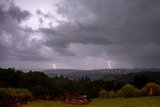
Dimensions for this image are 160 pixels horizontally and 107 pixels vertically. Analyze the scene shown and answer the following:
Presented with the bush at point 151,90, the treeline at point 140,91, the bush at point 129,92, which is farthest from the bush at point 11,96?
the bush at point 151,90

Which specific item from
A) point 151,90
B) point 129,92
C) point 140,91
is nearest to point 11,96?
point 129,92

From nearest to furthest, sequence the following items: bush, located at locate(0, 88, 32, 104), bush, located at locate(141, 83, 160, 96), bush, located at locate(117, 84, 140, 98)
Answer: bush, located at locate(0, 88, 32, 104), bush, located at locate(141, 83, 160, 96), bush, located at locate(117, 84, 140, 98)

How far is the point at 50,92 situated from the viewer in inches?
2534

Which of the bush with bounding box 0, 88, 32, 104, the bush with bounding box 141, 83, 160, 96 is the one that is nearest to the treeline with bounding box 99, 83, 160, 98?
the bush with bounding box 141, 83, 160, 96

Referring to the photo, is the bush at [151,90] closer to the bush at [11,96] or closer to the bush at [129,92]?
the bush at [129,92]

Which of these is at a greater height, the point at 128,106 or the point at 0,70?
the point at 0,70

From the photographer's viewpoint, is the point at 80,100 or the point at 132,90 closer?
the point at 80,100

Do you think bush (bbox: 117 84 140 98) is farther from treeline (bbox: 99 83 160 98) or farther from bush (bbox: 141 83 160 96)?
bush (bbox: 141 83 160 96)

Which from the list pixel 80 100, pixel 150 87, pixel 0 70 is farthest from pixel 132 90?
pixel 0 70

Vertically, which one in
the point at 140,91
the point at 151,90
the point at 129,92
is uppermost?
the point at 151,90

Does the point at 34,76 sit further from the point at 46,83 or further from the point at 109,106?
the point at 109,106

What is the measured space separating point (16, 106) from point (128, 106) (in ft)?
41.5

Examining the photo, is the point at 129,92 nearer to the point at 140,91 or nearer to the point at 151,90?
the point at 140,91

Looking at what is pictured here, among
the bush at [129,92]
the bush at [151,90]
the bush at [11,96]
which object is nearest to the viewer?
the bush at [11,96]
